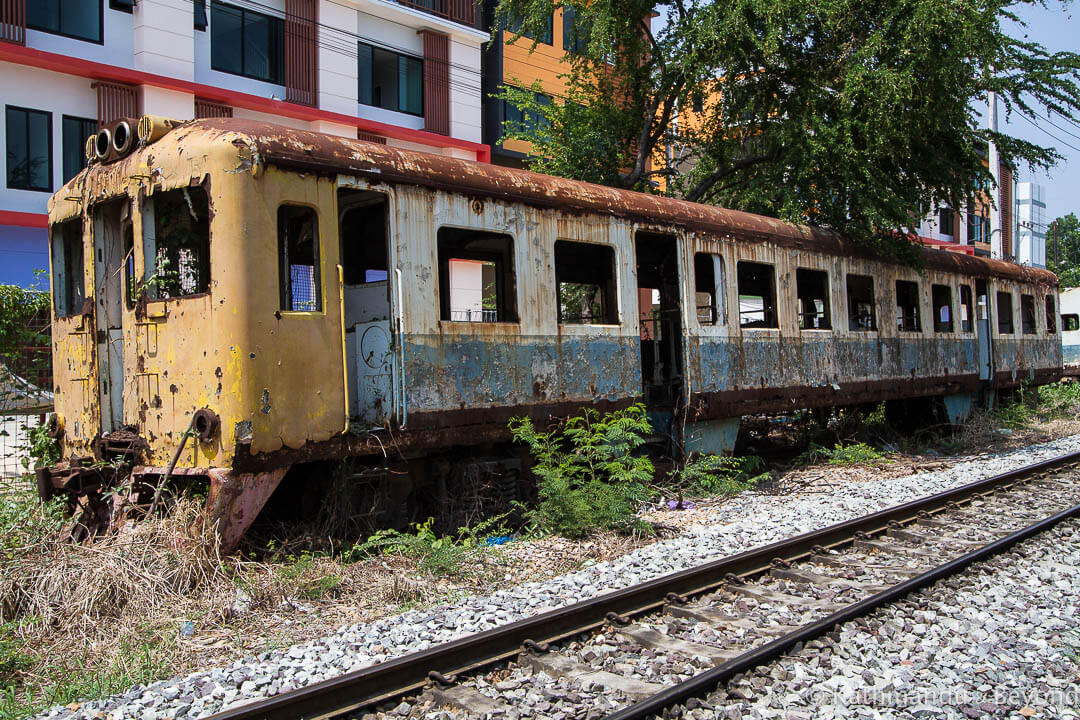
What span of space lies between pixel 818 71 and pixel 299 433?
11763mm

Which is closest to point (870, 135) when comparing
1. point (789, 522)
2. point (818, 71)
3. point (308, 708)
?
point (818, 71)

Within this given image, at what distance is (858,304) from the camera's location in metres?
13.3

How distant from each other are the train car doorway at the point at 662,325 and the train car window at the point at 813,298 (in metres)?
2.05

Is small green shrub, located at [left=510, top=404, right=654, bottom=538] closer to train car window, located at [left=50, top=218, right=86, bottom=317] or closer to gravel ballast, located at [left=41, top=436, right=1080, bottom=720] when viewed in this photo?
gravel ballast, located at [left=41, top=436, right=1080, bottom=720]

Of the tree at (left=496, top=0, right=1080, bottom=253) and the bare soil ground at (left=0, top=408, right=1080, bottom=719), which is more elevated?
the tree at (left=496, top=0, right=1080, bottom=253)

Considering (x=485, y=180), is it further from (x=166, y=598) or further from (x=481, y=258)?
(x=166, y=598)

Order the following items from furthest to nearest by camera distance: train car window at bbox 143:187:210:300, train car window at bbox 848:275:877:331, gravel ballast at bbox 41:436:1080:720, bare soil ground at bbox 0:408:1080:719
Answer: train car window at bbox 848:275:877:331 → train car window at bbox 143:187:210:300 → bare soil ground at bbox 0:408:1080:719 → gravel ballast at bbox 41:436:1080:720

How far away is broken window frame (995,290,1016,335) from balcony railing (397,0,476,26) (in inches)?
577

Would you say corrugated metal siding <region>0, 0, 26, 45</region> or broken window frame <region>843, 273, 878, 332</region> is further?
corrugated metal siding <region>0, 0, 26, 45</region>

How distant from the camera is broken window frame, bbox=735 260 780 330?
1114cm

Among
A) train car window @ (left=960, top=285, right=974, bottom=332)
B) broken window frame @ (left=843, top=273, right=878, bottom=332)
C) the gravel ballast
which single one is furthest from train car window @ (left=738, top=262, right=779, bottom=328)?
train car window @ (left=960, top=285, right=974, bottom=332)

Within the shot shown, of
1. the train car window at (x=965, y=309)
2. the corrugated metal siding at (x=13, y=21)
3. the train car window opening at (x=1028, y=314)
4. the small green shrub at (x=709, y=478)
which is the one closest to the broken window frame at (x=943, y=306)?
the train car window at (x=965, y=309)

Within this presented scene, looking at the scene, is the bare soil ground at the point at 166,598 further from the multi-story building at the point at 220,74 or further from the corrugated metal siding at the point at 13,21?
the corrugated metal siding at the point at 13,21

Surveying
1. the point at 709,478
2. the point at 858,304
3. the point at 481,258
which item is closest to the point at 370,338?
the point at 481,258
